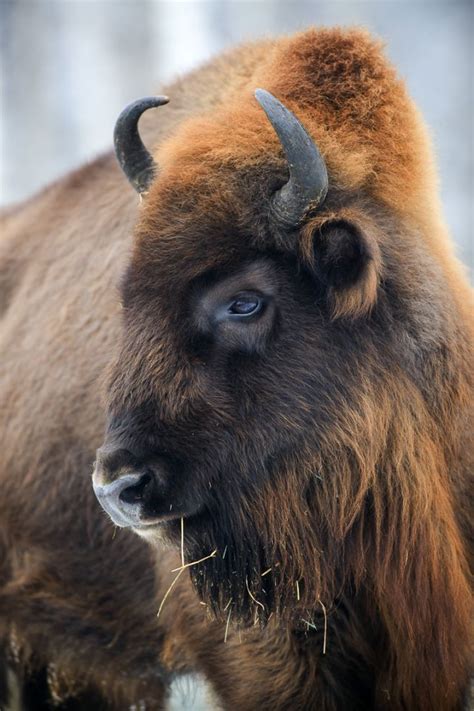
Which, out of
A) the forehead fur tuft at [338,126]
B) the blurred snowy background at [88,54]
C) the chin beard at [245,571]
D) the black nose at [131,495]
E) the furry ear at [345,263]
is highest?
the forehead fur tuft at [338,126]

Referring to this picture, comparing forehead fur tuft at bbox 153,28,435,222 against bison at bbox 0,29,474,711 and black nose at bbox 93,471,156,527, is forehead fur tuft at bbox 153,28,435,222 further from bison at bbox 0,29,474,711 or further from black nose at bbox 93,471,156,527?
black nose at bbox 93,471,156,527

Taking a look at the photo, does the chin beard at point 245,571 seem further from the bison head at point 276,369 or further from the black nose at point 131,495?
the black nose at point 131,495

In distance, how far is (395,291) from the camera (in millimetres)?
3316

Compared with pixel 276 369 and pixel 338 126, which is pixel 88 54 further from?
pixel 276 369

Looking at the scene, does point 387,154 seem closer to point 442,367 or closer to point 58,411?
point 442,367

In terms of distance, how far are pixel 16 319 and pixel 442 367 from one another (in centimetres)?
240

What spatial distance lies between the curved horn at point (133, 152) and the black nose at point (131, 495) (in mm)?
1140

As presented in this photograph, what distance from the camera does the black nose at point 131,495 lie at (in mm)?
3064

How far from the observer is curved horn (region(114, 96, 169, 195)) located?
12.1 feet

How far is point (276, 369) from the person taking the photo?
3.19 metres

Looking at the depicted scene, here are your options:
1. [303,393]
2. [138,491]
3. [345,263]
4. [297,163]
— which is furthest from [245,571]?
[297,163]

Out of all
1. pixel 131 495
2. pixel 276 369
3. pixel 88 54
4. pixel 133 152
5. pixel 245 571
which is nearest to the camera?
pixel 131 495

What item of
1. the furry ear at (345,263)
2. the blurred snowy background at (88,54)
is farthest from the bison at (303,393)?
the blurred snowy background at (88,54)

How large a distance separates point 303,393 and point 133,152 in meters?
1.15
